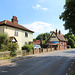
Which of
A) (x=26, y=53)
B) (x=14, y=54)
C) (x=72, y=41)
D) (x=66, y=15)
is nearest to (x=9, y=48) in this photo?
(x=14, y=54)

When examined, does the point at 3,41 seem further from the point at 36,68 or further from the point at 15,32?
the point at 36,68

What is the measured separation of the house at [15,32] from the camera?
70.4 ft

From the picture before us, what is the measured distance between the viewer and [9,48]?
17.6 metres

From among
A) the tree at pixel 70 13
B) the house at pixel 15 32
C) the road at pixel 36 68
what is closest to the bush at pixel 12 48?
the house at pixel 15 32

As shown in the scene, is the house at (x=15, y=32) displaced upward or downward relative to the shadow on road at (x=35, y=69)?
upward

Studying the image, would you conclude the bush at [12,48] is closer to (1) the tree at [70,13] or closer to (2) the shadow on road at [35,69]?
(2) the shadow on road at [35,69]

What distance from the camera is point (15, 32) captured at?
24656 millimetres

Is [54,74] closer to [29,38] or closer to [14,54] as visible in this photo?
[14,54]

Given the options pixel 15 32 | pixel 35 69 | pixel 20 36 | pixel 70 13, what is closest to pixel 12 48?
pixel 15 32

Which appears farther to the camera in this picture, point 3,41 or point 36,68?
point 3,41

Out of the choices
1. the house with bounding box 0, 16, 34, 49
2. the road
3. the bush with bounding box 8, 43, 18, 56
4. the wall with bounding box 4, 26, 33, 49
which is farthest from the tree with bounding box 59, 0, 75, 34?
the wall with bounding box 4, 26, 33, 49

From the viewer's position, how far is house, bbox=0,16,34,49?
21459 mm

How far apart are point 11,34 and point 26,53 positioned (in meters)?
6.15

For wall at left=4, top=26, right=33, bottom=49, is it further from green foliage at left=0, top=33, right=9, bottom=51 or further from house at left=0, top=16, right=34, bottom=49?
green foliage at left=0, top=33, right=9, bottom=51
